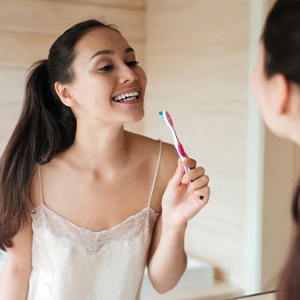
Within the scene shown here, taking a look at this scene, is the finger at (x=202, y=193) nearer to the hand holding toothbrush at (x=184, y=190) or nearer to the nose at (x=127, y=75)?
the hand holding toothbrush at (x=184, y=190)

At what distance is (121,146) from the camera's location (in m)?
0.81

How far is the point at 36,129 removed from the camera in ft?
2.54

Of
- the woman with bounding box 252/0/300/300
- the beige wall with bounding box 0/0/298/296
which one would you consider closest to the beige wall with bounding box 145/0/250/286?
the beige wall with bounding box 0/0/298/296

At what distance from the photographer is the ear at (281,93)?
44 centimetres

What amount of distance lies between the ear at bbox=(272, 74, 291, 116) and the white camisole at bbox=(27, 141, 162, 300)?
0.39 metres

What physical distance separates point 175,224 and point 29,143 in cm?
23

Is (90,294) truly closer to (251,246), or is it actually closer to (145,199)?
(145,199)

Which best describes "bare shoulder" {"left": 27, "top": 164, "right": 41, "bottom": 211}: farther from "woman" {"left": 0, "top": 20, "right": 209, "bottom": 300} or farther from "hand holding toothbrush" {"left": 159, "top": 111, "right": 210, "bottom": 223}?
"hand holding toothbrush" {"left": 159, "top": 111, "right": 210, "bottom": 223}

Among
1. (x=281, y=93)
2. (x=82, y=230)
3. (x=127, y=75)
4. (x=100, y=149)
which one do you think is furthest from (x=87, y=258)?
(x=281, y=93)

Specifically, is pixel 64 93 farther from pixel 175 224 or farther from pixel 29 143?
pixel 175 224

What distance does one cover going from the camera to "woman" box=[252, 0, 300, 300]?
427 mm

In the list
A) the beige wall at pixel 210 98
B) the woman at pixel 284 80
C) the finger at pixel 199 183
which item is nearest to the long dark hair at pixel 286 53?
the woman at pixel 284 80

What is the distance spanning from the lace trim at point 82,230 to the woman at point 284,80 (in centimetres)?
37

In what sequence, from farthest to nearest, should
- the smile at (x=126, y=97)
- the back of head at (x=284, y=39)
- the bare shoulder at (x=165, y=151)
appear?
the bare shoulder at (x=165, y=151)
the smile at (x=126, y=97)
the back of head at (x=284, y=39)
